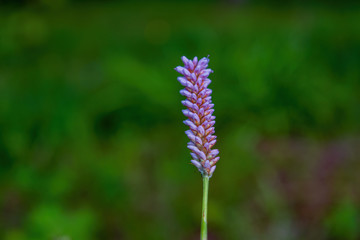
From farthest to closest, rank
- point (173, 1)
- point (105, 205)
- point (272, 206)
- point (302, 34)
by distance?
point (173, 1)
point (302, 34)
point (105, 205)
point (272, 206)

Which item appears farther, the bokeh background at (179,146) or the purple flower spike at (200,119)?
the bokeh background at (179,146)

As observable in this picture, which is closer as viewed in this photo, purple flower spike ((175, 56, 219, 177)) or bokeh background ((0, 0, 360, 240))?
purple flower spike ((175, 56, 219, 177))

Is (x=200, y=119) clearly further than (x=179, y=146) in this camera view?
No

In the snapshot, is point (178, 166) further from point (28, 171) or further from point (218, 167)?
point (28, 171)

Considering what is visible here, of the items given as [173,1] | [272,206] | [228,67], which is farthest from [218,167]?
[173,1]
